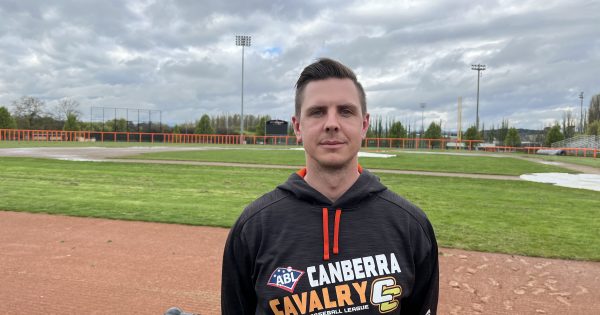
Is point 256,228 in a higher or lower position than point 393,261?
higher

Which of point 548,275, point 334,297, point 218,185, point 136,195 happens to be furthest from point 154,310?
point 218,185

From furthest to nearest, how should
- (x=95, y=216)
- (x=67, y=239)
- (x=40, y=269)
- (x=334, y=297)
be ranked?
(x=95, y=216)
(x=67, y=239)
(x=40, y=269)
(x=334, y=297)

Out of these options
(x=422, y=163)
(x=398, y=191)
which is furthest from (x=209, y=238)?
(x=422, y=163)

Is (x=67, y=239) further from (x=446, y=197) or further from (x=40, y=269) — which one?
(x=446, y=197)

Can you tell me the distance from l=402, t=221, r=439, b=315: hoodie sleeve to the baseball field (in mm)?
2861

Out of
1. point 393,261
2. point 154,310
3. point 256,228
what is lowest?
point 154,310

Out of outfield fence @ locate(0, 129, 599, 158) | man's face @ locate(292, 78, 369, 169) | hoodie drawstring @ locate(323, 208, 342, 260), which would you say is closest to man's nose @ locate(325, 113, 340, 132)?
man's face @ locate(292, 78, 369, 169)

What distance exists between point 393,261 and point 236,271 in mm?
667

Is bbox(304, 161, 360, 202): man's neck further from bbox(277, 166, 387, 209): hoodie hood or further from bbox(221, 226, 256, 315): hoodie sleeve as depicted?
bbox(221, 226, 256, 315): hoodie sleeve

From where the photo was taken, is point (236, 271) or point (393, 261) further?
point (236, 271)

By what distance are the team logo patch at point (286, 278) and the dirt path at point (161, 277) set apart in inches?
119

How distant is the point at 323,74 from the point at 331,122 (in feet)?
0.73

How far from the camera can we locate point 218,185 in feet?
45.4

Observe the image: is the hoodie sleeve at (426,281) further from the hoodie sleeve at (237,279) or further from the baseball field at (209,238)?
the baseball field at (209,238)
